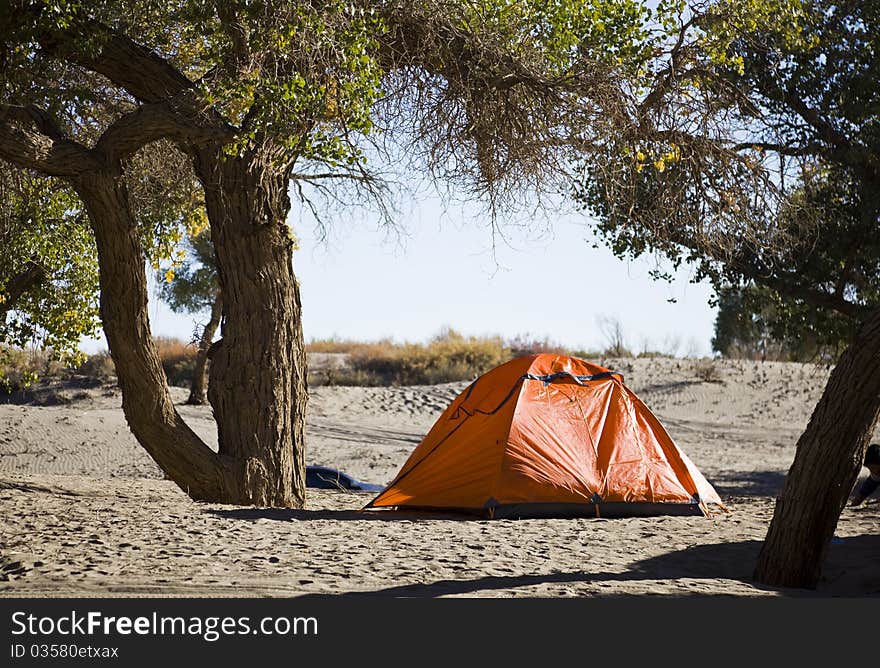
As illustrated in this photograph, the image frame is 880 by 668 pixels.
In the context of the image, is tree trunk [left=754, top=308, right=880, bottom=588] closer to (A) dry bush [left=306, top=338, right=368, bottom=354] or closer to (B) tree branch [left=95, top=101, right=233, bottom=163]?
(B) tree branch [left=95, top=101, right=233, bottom=163]

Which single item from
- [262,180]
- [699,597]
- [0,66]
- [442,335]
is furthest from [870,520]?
[442,335]

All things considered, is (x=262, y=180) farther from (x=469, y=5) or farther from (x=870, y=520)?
(x=870, y=520)

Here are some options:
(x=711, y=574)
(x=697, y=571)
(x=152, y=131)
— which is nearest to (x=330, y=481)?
(x=152, y=131)

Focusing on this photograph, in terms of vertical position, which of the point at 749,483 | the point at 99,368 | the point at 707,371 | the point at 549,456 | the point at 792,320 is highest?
the point at 792,320

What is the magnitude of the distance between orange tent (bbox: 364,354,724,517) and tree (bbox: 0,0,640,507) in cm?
168

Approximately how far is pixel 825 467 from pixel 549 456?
404 cm

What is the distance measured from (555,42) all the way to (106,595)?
6030 millimetres

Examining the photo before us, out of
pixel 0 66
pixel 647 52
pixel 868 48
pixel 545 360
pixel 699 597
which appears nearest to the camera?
pixel 699 597

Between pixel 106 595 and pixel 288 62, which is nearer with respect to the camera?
pixel 106 595

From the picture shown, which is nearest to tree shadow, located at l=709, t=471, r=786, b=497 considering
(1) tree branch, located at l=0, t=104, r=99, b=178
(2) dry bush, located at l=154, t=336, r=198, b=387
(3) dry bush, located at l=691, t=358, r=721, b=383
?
(3) dry bush, located at l=691, t=358, r=721, b=383

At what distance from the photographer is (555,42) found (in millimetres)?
8828

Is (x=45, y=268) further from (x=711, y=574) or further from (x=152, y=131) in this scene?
(x=711, y=574)

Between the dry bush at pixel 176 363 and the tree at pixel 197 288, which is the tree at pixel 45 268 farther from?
the dry bush at pixel 176 363

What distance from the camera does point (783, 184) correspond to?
10266mm
